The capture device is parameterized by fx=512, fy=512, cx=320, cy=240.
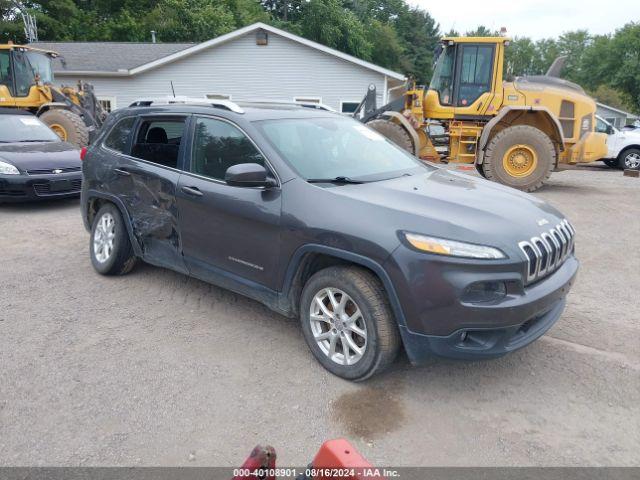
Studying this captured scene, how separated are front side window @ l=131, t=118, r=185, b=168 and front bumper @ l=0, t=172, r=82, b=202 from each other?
4202mm

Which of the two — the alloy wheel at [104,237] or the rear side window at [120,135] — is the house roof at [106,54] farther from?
the alloy wheel at [104,237]

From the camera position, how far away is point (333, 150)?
409 cm

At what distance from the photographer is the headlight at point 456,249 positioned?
292 centimetres

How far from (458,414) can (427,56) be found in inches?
2848

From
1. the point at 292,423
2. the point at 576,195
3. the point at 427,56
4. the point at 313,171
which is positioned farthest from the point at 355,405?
the point at 427,56

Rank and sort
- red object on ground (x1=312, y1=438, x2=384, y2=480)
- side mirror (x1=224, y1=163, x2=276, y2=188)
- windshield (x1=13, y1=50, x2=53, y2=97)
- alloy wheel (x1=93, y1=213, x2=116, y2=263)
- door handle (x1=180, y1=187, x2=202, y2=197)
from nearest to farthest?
red object on ground (x1=312, y1=438, x2=384, y2=480) < side mirror (x1=224, y1=163, x2=276, y2=188) < door handle (x1=180, y1=187, x2=202, y2=197) < alloy wheel (x1=93, y1=213, x2=116, y2=263) < windshield (x1=13, y1=50, x2=53, y2=97)

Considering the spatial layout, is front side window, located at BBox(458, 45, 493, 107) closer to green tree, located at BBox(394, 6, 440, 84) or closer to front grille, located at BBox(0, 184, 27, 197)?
front grille, located at BBox(0, 184, 27, 197)

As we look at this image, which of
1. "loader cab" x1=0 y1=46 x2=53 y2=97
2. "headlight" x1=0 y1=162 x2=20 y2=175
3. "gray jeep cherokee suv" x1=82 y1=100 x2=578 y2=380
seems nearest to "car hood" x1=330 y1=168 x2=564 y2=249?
"gray jeep cherokee suv" x1=82 y1=100 x2=578 y2=380

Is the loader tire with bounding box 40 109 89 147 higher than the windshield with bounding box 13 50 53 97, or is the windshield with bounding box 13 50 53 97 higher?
the windshield with bounding box 13 50 53 97

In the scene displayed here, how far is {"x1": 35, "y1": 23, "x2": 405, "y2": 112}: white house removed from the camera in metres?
21.0

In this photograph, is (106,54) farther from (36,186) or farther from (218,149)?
(218,149)

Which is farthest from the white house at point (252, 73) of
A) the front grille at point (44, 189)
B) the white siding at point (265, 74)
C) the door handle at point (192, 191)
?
the door handle at point (192, 191)

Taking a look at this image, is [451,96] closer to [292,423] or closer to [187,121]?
[187,121]

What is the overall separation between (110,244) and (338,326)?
2.91 m
